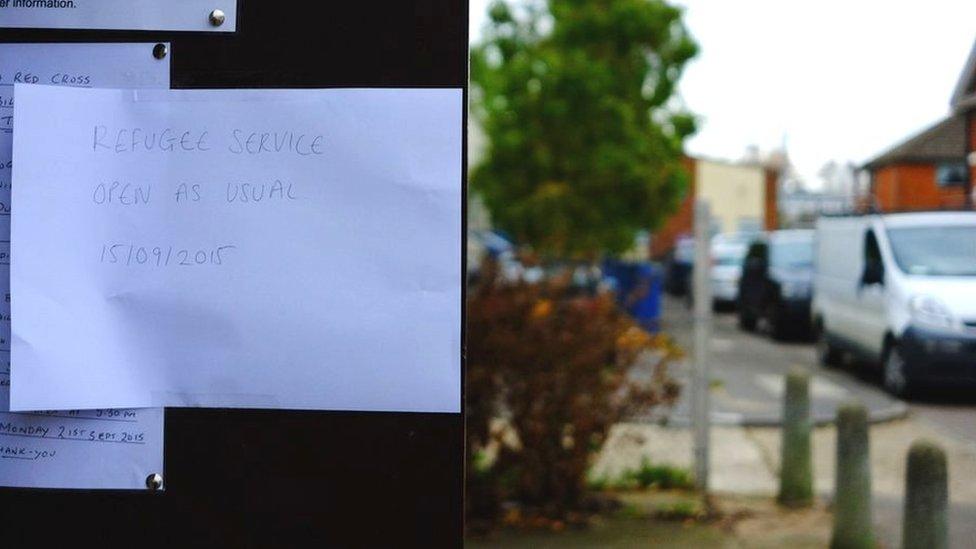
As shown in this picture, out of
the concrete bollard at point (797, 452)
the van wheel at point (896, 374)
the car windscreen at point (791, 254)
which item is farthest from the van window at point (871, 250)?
the concrete bollard at point (797, 452)

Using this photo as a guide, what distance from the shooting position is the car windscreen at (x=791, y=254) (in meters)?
22.3

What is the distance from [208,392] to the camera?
236 centimetres

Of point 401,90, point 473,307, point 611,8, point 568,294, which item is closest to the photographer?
point 401,90

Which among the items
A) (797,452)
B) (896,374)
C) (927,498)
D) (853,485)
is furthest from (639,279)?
(927,498)

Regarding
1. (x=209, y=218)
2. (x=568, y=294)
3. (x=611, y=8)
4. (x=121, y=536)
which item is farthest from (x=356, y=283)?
(x=611, y=8)

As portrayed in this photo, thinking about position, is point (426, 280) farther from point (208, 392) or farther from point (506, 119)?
point (506, 119)

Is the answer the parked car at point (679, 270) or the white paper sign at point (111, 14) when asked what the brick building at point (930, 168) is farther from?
the white paper sign at point (111, 14)

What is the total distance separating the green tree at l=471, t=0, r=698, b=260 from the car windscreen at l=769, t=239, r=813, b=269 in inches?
165

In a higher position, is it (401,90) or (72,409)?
(401,90)

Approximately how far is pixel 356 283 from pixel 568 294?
574 cm

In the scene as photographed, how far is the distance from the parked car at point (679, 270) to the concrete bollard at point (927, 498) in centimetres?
2876

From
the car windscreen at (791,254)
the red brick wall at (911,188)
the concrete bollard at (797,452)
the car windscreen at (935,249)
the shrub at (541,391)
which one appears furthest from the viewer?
the red brick wall at (911,188)

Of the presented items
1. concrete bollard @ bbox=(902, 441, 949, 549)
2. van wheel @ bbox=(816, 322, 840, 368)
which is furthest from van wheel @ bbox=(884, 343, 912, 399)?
concrete bollard @ bbox=(902, 441, 949, 549)

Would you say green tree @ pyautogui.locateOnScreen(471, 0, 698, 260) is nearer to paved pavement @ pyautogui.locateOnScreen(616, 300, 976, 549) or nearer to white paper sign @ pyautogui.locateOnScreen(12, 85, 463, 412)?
paved pavement @ pyautogui.locateOnScreen(616, 300, 976, 549)
